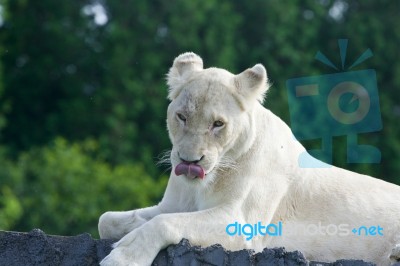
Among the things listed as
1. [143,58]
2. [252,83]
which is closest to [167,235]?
[252,83]

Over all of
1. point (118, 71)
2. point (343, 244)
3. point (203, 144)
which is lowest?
point (343, 244)

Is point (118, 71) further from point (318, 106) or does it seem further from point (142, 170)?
point (318, 106)

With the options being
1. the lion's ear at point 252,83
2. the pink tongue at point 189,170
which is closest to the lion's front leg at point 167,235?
the pink tongue at point 189,170

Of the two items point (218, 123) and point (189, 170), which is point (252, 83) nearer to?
point (218, 123)

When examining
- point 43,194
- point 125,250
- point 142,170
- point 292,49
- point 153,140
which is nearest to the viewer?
point 125,250

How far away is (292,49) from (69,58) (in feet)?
16.2

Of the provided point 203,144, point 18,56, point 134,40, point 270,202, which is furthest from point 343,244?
point 18,56

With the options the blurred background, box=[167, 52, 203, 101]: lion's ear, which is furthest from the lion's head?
the blurred background

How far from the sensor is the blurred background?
2197cm

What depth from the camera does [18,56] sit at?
24.3 meters

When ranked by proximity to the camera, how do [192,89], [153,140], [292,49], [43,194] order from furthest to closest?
[292,49] → [153,140] → [43,194] → [192,89]

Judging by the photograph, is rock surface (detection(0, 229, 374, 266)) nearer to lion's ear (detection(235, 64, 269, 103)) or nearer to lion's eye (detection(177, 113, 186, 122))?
lion's eye (detection(177, 113, 186, 122))

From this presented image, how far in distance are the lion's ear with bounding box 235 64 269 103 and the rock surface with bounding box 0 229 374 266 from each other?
1357 millimetres

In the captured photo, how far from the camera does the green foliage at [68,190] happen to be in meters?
17.6
